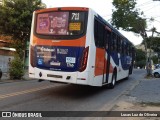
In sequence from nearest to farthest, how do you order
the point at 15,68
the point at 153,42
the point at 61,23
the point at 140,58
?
the point at 61,23, the point at 15,68, the point at 153,42, the point at 140,58

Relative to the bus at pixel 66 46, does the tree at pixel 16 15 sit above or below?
above

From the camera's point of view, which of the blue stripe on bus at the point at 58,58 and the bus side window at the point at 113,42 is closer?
the blue stripe on bus at the point at 58,58

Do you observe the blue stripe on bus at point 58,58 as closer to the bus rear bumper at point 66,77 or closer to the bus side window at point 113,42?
the bus rear bumper at point 66,77

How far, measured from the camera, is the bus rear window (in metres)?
12.0

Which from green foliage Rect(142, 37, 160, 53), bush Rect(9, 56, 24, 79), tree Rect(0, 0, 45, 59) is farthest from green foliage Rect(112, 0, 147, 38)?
bush Rect(9, 56, 24, 79)

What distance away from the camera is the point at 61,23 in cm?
1220

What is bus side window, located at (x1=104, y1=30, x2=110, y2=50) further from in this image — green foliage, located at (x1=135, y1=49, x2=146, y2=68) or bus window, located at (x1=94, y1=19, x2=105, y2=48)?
green foliage, located at (x1=135, y1=49, x2=146, y2=68)

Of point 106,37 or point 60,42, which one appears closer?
point 60,42

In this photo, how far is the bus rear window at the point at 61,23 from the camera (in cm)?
1198

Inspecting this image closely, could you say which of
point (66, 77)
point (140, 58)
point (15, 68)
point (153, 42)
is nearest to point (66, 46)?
point (66, 77)

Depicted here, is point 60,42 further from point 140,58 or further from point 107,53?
point 140,58

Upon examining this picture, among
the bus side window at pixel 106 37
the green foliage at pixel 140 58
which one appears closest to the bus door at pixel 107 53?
the bus side window at pixel 106 37

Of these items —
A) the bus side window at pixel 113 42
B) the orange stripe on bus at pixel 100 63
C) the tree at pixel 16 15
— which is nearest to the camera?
the orange stripe on bus at pixel 100 63

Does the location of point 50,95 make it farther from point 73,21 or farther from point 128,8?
point 128,8
